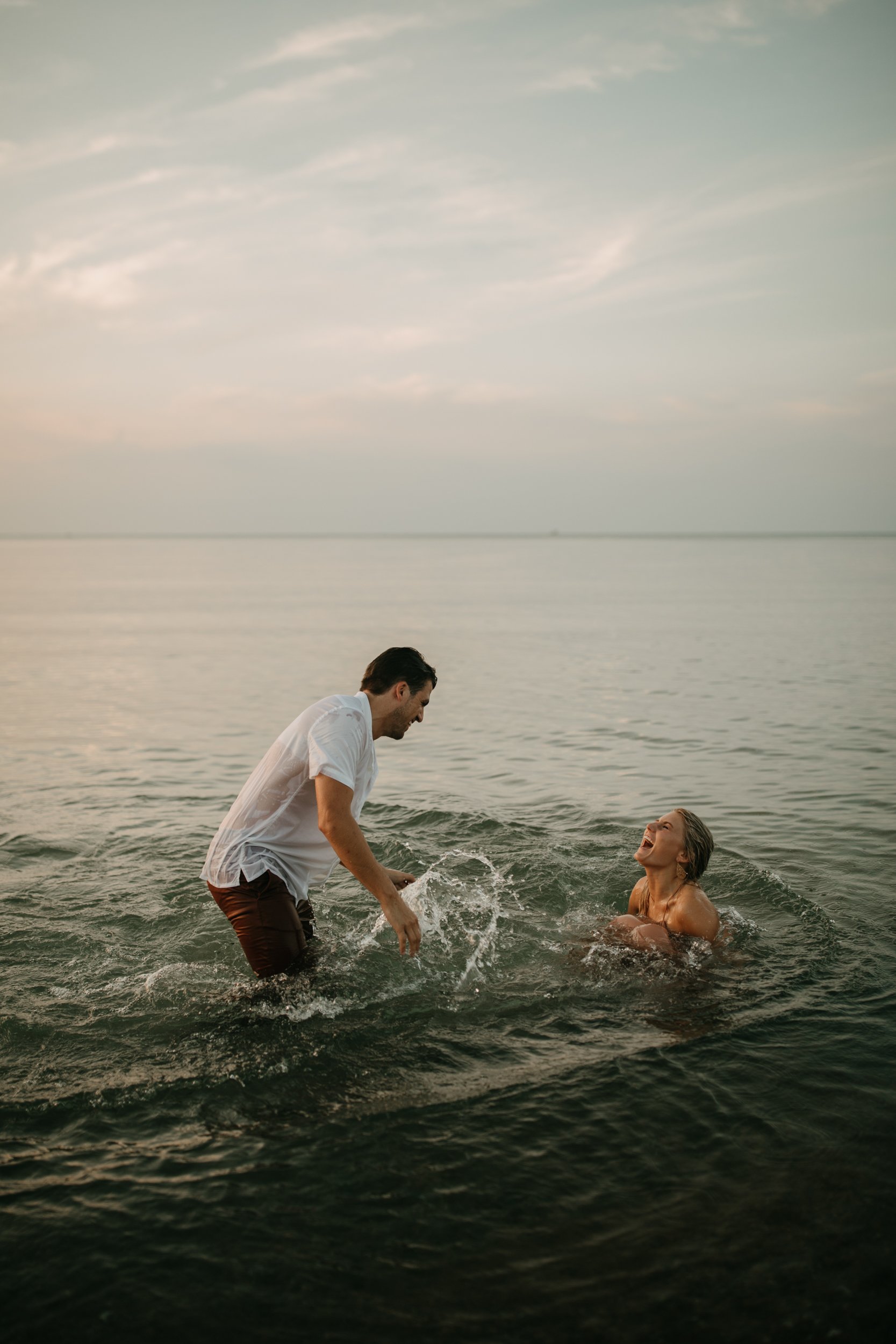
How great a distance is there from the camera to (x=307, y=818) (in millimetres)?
6355

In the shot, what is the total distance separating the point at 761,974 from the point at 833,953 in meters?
0.81

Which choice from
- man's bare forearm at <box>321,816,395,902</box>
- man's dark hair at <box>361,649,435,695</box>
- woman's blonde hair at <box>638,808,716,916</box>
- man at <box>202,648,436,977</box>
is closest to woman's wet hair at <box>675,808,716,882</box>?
woman's blonde hair at <box>638,808,716,916</box>

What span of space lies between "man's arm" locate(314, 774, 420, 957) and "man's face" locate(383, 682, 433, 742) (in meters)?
0.54

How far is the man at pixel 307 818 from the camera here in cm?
572

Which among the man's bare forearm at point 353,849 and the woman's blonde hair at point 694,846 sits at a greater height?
the man's bare forearm at point 353,849

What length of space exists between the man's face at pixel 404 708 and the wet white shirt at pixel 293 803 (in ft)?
0.46

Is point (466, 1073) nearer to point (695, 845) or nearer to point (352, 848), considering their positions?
point (352, 848)

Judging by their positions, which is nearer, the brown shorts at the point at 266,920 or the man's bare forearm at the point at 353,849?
the man's bare forearm at the point at 353,849

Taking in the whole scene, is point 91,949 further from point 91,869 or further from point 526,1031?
point 526,1031

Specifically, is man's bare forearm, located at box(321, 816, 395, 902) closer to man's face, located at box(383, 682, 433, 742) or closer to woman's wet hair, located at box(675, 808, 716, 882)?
man's face, located at box(383, 682, 433, 742)

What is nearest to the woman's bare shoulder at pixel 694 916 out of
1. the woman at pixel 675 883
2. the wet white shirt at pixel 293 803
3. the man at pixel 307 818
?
the woman at pixel 675 883

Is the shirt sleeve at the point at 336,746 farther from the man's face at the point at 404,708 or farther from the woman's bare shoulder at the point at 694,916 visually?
the woman's bare shoulder at the point at 694,916

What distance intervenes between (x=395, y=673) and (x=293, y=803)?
3.64 ft

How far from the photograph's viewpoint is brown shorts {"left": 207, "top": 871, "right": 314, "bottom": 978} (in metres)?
6.26
